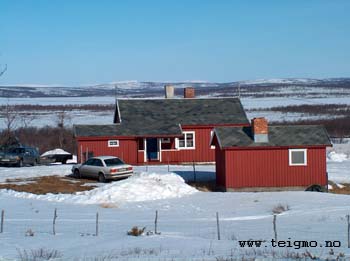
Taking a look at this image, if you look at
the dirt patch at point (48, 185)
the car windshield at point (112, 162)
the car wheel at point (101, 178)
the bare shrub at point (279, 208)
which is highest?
the car windshield at point (112, 162)

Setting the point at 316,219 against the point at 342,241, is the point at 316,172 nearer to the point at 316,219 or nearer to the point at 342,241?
the point at 316,219

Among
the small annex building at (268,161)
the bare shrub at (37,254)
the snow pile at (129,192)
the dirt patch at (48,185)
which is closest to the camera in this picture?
the bare shrub at (37,254)

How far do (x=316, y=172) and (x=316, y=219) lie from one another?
13242 millimetres

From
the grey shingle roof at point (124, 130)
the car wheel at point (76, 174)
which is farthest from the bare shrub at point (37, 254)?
the grey shingle roof at point (124, 130)

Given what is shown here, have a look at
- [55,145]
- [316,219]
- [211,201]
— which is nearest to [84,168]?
[211,201]

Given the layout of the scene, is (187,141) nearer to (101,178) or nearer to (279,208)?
(101,178)

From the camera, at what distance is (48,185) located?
3525cm

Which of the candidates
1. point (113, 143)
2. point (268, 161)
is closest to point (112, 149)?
point (113, 143)

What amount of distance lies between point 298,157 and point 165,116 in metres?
15.8

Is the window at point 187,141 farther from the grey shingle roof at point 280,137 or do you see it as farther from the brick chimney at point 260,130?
the brick chimney at point 260,130

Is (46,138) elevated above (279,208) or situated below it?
above

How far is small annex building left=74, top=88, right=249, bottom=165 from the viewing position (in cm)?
4612

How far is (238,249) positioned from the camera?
15578 mm

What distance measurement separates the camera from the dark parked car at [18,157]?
47719 mm
